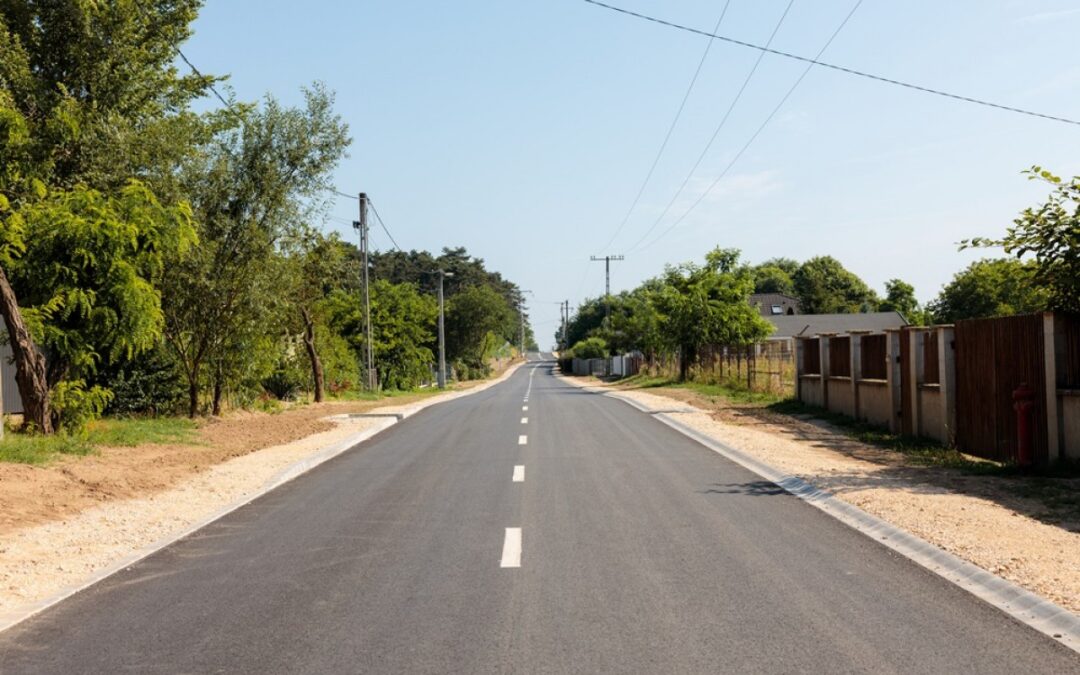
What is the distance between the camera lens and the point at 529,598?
22.7 feet

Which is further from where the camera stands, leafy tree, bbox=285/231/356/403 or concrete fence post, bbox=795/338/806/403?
concrete fence post, bbox=795/338/806/403

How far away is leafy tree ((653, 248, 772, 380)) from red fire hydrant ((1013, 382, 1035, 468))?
3442 centimetres

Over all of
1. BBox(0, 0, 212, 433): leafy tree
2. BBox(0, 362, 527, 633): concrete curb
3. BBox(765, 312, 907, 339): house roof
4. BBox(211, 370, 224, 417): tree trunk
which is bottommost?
BBox(0, 362, 527, 633): concrete curb

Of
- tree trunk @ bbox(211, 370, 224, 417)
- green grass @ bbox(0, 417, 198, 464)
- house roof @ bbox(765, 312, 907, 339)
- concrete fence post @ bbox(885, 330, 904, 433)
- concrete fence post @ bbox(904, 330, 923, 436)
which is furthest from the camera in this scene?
house roof @ bbox(765, 312, 907, 339)

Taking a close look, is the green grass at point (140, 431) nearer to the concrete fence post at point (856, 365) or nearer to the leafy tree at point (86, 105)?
the leafy tree at point (86, 105)

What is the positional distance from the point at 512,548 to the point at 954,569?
146 inches

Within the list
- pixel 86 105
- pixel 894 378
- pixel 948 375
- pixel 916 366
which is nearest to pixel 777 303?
pixel 894 378

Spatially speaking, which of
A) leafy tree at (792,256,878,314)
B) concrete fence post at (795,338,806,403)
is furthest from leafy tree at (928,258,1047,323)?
concrete fence post at (795,338,806,403)

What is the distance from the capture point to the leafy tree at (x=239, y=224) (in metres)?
23.5

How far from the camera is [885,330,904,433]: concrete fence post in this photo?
1994cm

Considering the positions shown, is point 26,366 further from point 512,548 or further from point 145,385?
point 512,548

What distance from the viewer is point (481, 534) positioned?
9422 millimetres

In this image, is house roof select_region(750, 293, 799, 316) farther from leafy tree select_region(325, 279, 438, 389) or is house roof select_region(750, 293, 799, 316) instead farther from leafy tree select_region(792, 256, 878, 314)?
leafy tree select_region(325, 279, 438, 389)

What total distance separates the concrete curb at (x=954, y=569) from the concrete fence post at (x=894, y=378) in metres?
7.08
